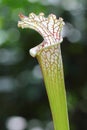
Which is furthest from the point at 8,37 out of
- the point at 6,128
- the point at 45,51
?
the point at 45,51

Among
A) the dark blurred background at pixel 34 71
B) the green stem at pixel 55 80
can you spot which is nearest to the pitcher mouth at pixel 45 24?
the green stem at pixel 55 80

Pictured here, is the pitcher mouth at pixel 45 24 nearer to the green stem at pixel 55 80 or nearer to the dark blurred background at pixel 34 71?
the green stem at pixel 55 80

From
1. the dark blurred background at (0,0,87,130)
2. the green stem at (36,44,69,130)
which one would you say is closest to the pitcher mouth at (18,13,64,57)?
the green stem at (36,44,69,130)

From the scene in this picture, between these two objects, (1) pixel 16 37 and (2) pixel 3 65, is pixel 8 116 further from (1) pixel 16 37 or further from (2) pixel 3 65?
(1) pixel 16 37

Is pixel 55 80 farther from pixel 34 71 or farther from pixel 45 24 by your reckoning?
pixel 34 71

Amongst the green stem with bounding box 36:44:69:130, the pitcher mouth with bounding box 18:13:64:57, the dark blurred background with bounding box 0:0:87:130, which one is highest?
the dark blurred background with bounding box 0:0:87:130

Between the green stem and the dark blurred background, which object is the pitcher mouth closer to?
the green stem
